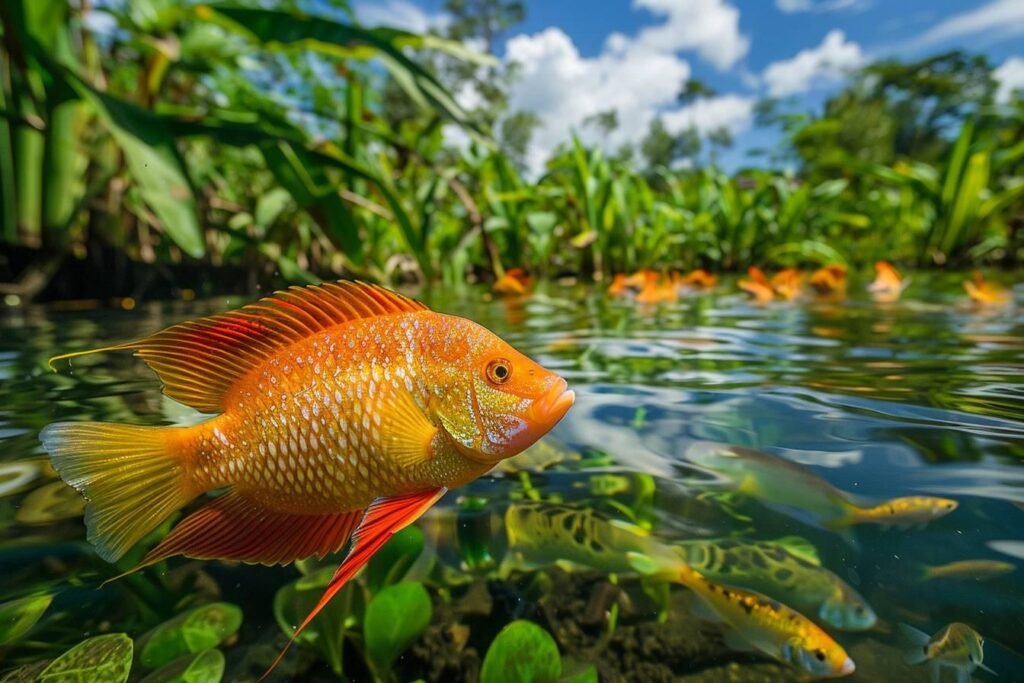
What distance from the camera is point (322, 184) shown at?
146 inches

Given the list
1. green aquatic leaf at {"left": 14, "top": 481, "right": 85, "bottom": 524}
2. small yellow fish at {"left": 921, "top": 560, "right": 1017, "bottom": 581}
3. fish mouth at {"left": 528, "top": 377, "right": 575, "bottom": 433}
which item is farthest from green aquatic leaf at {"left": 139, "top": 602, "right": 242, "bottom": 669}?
small yellow fish at {"left": 921, "top": 560, "right": 1017, "bottom": 581}

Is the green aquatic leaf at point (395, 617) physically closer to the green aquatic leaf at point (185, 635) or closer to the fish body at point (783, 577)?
the green aquatic leaf at point (185, 635)

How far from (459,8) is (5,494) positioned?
5165 cm

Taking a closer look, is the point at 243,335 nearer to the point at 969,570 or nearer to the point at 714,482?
the point at 714,482

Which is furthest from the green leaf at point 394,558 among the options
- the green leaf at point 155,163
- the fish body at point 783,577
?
the green leaf at point 155,163

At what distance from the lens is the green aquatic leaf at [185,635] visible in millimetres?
1318

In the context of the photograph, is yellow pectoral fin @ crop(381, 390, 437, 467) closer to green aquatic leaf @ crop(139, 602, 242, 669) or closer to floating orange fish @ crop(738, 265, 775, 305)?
green aquatic leaf @ crop(139, 602, 242, 669)

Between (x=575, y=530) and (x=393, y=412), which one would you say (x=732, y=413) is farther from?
(x=393, y=412)

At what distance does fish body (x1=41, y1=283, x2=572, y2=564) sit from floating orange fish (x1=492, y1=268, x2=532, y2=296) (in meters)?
4.29

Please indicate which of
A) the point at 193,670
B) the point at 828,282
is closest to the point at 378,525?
the point at 193,670

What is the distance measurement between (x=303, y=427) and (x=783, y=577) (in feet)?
3.90

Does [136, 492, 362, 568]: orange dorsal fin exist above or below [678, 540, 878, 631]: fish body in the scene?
above

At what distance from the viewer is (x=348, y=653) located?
5.08 feet

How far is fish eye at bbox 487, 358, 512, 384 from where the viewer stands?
0.78 m
